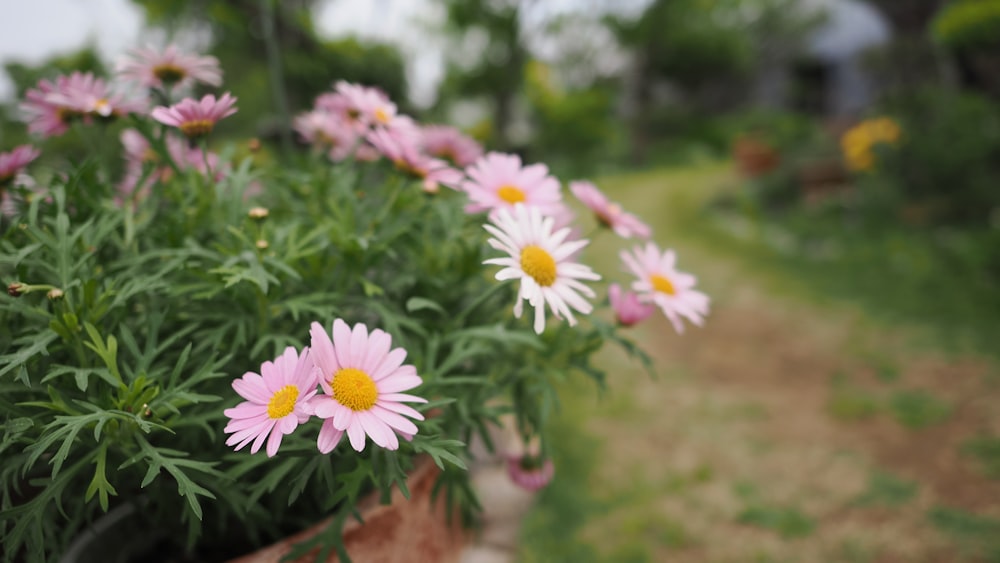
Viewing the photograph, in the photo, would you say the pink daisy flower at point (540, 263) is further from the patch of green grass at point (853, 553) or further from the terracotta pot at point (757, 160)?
the terracotta pot at point (757, 160)

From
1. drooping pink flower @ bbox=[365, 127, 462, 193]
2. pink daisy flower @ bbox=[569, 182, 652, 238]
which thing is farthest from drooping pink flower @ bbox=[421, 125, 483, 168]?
pink daisy flower @ bbox=[569, 182, 652, 238]

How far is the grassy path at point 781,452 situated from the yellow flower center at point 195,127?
89 cm

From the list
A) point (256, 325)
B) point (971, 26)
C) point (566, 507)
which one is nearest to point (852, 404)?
point (566, 507)

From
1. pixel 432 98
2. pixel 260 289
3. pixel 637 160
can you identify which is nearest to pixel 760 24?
pixel 637 160

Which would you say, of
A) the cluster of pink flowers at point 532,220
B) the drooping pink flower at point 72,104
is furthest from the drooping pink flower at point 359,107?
the drooping pink flower at point 72,104

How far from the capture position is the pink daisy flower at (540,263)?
820 millimetres

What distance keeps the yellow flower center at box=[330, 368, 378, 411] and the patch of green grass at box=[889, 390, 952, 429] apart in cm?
214

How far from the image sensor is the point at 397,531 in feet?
3.29

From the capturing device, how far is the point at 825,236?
464 cm

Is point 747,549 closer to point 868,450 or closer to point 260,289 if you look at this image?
point 868,450

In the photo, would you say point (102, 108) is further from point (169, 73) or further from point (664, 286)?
point (664, 286)

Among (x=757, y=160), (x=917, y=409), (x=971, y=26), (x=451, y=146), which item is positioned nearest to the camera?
(x=451, y=146)

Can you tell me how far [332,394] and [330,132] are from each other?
0.80 m

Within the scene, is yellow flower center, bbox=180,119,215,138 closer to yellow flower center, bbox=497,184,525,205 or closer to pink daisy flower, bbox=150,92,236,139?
pink daisy flower, bbox=150,92,236,139
